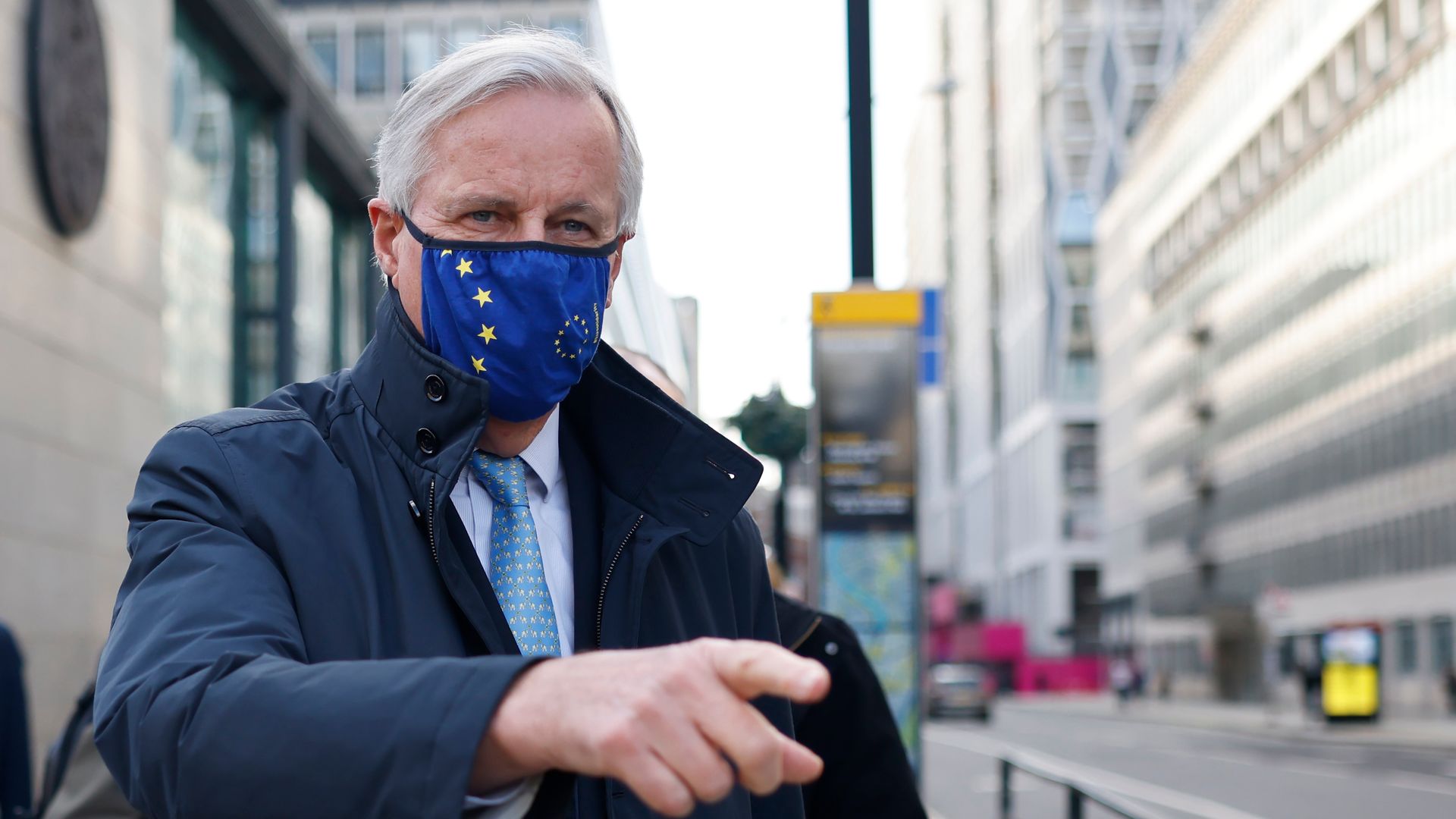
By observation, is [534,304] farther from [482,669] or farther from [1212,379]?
[1212,379]

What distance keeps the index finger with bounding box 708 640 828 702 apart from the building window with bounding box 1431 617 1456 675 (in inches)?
1731

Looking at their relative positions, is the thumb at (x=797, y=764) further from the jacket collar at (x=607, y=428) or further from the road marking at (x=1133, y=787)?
the road marking at (x=1133, y=787)

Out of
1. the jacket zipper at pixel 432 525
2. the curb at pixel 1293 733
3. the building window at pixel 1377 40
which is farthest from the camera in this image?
the building window at pixel 1377 40

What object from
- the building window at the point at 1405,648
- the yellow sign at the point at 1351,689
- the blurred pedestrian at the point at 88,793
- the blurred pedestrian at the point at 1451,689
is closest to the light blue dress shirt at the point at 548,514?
the blurred pedestrian at the point at 88,793

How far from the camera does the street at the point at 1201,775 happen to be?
53.7ft

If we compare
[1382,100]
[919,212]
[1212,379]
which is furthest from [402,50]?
[919,212]

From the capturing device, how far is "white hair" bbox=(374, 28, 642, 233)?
161 cm

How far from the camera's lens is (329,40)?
5091cm

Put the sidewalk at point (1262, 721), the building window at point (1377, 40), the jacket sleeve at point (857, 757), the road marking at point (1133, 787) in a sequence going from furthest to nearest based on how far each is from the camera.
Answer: the building window at point (1377, 40)
the sidewalk at point (1262, 721)
the road marking at point (1133, 787)
the jacket sleeve at point (857, 757)

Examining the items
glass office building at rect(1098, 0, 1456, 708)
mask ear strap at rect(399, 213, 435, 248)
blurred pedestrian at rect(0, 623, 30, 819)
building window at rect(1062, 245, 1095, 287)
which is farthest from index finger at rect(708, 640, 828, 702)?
building window at rect(1062, 245, 1095, 287)

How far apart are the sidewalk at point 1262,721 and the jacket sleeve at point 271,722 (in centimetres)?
3127

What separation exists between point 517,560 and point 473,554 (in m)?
0.11

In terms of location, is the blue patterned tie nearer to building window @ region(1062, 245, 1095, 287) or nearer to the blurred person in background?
the blurred person in background

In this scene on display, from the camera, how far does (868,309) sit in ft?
31.4
